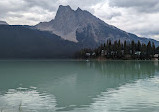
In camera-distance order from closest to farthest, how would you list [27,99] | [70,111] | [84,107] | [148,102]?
1. [70,111]
2. [84,107]
3. [148,102]
4. [27,99]

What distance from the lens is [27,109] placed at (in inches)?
1011

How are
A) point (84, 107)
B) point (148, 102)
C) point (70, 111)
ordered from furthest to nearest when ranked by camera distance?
point (148, 102) → point (84, 107) → point (70, 111)

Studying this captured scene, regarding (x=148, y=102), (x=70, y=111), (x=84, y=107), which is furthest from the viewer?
(x=148, y=102)

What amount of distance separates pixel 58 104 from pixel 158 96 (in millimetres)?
16332

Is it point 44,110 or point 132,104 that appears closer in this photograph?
point 44,110

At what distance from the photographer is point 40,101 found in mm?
30219

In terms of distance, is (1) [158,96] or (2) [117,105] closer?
(2) [117,105]

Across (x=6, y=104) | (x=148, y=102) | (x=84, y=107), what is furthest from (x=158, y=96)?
(x=6, y=104)

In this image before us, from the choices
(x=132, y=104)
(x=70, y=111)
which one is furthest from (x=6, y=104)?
(x=132, y=104)

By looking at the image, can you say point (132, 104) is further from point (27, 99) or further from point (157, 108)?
point (27, 99)

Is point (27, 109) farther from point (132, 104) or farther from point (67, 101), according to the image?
point (132, 104)

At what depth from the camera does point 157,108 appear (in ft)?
85.5

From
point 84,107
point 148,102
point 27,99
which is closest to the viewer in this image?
point 84,107

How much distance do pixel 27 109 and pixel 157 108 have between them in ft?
52.5
